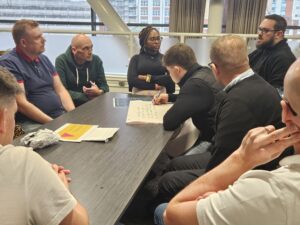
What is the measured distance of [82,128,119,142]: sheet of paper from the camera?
179 cm

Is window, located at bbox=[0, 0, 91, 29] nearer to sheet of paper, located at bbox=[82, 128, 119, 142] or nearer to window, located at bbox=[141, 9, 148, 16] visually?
window, located at bbox=[141, 9, 148, 16]

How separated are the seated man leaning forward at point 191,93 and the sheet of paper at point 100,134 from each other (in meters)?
0.34

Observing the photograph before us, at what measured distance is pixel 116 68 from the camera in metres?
5.06

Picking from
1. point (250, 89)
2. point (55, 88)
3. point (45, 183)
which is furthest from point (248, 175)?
point (55, 88)

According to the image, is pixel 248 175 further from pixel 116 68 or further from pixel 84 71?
pixel 116 68

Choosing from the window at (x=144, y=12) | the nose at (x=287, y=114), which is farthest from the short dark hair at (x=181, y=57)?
the window at (x=144, y=12)

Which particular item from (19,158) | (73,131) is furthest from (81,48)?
(19,158)

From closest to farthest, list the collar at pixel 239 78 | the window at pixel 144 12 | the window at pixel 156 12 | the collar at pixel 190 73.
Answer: the collar at pixel 239 78 < the collar at pixel 190 73 < the window at pixel 156 12 < the window at pixel 144 12

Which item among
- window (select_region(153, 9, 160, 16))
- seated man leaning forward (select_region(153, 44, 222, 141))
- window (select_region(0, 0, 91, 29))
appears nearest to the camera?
seated man leaning forward (select_region(153, 44, 222, 141))

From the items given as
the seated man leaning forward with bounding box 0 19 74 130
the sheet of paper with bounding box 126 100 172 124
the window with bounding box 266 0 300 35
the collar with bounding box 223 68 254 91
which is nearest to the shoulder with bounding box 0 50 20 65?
the seated man leaning forward with bounding box 0 19 74 130

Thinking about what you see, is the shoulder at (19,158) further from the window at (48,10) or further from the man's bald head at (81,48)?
the window at (48,10)

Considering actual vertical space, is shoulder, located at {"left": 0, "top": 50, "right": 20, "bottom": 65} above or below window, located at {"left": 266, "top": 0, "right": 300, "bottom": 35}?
below

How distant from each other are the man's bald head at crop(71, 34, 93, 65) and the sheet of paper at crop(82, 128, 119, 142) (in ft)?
4.59

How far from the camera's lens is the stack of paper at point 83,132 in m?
1.79
